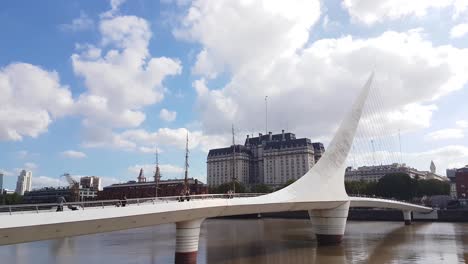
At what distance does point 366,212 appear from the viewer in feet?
230

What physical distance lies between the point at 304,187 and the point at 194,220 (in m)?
12.1

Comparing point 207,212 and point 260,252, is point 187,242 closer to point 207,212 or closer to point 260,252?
point 207,212

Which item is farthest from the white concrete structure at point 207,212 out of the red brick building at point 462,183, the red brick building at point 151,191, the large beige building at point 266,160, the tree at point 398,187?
the large beige building at point 266,160

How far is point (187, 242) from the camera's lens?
73.7 ft

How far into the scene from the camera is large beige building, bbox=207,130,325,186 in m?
138

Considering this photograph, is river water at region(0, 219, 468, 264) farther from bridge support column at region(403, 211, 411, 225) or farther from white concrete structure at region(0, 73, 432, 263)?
bridge support column at region(403, 211, 411, 225)

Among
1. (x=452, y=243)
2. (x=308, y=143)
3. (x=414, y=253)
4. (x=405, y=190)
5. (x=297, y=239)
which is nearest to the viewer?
(x=414, y=253)

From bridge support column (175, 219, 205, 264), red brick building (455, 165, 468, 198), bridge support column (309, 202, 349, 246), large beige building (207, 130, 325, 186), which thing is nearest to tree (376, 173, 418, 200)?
red brick building (455, 165, 468, 198)

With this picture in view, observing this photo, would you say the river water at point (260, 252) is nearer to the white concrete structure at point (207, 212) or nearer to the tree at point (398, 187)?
the white concrete structure at point (207, 212)

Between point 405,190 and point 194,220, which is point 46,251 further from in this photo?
point 405,190

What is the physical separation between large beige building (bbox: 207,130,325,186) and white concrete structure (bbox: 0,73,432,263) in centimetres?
9239

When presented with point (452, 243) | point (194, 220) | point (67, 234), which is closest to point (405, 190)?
point (452, 243)

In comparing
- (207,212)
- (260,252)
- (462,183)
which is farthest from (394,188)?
(207,212)

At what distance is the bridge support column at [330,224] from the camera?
3381cm
